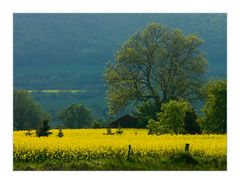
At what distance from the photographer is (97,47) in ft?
92.3

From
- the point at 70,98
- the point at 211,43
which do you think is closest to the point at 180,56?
the point at 211,43

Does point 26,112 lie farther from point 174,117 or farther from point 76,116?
point 174,117

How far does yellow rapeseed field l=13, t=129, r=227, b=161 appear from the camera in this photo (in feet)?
85.6

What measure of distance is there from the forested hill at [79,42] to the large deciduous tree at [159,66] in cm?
30

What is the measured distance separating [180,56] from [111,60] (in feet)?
6.74

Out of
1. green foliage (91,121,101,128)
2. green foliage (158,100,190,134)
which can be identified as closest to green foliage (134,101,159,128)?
green foliage (158,100,190,134)

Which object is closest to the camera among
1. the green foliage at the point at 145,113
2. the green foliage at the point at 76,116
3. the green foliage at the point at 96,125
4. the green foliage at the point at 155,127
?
the green foliage at the point at 155,127

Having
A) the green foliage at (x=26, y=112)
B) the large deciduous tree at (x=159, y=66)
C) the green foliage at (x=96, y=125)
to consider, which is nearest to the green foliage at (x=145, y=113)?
the large deciduous tree at (x=159, y=66)

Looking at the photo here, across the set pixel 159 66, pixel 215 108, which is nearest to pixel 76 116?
pixel 159 66

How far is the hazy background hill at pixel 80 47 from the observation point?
27156 millimetres

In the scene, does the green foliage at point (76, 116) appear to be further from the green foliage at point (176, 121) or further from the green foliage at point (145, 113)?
the green foliage at point (176, 121)

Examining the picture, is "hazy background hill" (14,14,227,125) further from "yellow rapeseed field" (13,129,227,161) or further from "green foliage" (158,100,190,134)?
"yellow rapeseed field" (13,129,227,161)
